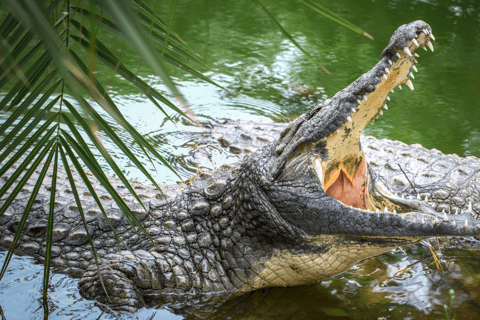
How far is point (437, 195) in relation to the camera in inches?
161

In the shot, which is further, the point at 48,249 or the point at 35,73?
the point at 48,249

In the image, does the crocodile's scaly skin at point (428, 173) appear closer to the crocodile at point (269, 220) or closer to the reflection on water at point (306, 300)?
the reflection on water at point (306, 300)

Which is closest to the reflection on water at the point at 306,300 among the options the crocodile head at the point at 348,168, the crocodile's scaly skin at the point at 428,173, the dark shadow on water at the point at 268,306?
the dark shadow on water at the point at 268,306

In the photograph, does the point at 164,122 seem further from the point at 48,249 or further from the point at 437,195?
the point at 48,249

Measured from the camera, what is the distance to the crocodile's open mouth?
2.66m

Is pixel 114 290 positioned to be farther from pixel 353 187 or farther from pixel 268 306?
pixel 353 187

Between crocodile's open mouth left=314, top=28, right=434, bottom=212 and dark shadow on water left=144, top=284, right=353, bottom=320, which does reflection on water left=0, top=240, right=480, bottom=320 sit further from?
crocodile's open mouth left=314, top=28, right=434, bottom=212

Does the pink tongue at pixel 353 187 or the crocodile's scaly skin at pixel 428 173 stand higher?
the pink tongue at pixel 353 187

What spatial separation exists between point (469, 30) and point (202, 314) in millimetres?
9470

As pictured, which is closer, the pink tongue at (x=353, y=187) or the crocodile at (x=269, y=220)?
the crocodile at (x=269, y=220)

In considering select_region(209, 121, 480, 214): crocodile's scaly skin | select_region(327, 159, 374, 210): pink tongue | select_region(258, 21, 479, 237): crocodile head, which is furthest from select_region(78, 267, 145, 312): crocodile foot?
select_region(209, 121, 480, 214): crocodile's scaly skin

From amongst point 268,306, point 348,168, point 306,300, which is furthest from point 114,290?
point 348,168

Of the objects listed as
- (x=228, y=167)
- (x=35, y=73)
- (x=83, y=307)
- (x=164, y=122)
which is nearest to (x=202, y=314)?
(x=83, y=307)

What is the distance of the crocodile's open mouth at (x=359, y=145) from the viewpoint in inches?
105
